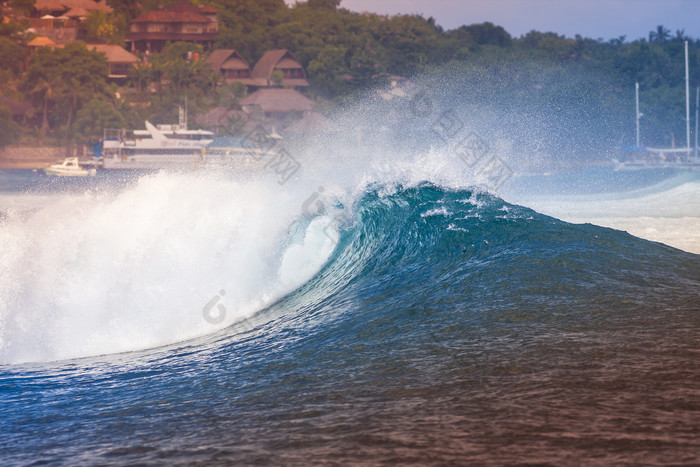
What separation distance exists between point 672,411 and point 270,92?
8496 cm

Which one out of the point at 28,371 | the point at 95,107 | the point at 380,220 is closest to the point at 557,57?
the point at 95,107

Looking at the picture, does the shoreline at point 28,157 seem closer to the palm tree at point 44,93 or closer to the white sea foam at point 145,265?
the palm tree at point 44,93

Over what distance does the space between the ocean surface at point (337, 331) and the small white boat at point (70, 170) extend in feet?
192

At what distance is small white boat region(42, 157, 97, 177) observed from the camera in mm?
69375

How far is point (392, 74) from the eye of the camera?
88938 millimetres

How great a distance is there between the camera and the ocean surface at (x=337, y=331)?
5.23 metres

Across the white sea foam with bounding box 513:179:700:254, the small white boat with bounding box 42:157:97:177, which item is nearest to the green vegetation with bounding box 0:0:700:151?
the small white boat with bounding box 42:157:97:177

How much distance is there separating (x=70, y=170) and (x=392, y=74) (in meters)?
38.3

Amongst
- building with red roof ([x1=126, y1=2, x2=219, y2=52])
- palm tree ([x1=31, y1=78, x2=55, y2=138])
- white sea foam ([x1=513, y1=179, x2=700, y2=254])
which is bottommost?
white sea foam ([x1=513, y1=179, x2=700, y2=254])

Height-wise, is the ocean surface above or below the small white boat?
below

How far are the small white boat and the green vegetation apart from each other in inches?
329

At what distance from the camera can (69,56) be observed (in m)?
83.5

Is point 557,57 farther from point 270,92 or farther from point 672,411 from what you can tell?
point 672,411

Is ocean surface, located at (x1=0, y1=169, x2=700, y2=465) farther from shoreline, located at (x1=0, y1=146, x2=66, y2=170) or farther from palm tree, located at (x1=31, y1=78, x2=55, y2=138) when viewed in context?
palm tree, located at (x1=31, y1=78, x2=55, y2=138)
